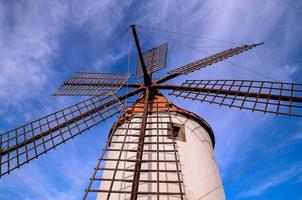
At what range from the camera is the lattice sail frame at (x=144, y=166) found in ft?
15.2

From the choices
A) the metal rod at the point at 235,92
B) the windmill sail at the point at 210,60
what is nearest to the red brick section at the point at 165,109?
the metal rod at the point at 235,92

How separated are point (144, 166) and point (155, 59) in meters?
5.72

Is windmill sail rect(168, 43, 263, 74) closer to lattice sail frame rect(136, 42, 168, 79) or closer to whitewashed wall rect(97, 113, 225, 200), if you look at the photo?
lattice sail frame rect(136, 42, 168, 79)

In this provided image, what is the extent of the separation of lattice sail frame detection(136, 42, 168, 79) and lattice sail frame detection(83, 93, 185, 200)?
2647 mm

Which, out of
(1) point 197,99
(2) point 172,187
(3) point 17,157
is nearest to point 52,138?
(3) point 17,157

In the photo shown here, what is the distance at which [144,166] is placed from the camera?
572 cm

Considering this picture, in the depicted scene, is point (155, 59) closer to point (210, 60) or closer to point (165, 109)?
point (210, 60)

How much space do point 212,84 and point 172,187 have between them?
3708 mm

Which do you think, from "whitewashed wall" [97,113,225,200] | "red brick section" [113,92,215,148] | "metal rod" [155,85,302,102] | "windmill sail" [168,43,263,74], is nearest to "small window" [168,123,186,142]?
"whitewashed wall" [97,113,225,200]

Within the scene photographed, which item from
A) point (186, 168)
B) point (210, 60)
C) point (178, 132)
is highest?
point (210, 60)

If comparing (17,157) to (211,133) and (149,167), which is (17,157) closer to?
(149,167)

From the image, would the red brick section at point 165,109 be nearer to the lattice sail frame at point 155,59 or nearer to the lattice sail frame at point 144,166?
the lattice sail frame at point 144,166

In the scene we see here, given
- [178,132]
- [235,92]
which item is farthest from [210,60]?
[178,132]

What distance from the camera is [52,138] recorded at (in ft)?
23.2
